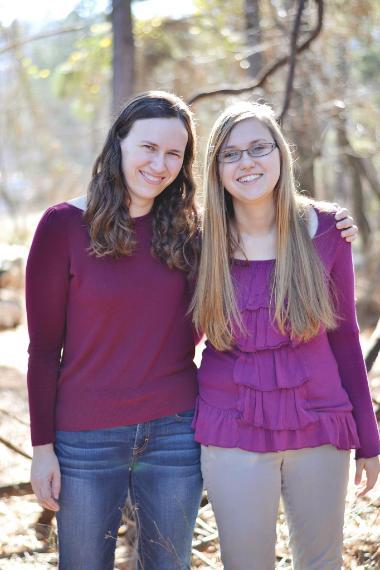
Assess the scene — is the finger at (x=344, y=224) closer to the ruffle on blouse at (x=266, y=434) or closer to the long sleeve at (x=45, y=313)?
the ruffle on blouse at (x=266, y=434)

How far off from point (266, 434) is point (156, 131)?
1.12m

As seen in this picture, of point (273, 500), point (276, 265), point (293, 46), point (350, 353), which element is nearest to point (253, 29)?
point (293, 46)

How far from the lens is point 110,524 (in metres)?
2.63

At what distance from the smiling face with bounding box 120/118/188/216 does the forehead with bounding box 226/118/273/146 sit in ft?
0.63

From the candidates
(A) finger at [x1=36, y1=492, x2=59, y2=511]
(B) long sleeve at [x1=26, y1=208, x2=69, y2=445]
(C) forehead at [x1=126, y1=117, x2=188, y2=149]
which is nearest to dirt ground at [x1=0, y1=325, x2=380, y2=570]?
(A) finger at [x1=36, y1=492, x2=59, y2=511]

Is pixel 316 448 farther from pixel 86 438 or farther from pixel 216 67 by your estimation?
pixel 216 67

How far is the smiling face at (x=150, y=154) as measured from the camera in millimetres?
2580

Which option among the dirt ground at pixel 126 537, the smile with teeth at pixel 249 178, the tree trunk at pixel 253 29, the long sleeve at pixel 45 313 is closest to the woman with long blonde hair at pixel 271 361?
the smile with teeth at pixel 249 178

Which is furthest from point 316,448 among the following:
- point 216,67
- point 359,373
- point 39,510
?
point 216,67

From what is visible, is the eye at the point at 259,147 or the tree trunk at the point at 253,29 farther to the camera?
the tree trunk at the point at 253,29

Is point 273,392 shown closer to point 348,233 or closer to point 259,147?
point 348,233

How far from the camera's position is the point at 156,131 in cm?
258

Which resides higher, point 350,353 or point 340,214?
point 340,214

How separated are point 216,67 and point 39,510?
24.1 ft
